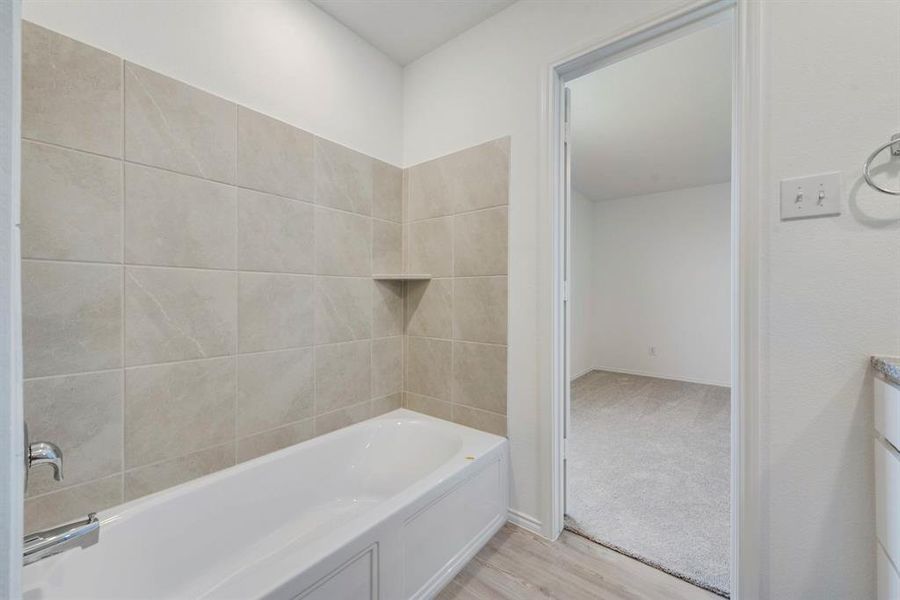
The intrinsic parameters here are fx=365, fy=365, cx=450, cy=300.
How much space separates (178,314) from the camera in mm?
1342

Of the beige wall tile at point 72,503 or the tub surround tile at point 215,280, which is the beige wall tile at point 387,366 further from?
the beige wall tile at point 72,503

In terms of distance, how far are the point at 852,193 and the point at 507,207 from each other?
1.16 meters

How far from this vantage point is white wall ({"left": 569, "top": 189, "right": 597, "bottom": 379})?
15.9 ft

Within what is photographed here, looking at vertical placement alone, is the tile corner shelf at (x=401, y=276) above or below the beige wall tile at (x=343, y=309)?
above

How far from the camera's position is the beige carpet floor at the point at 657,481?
1.60 m

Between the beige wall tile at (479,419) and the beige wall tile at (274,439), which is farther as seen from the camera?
the beige wall tile at (479,419)

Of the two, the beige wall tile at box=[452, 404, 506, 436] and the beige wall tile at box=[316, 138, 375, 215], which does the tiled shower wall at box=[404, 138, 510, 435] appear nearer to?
the beige wall tile at box=[452, 404, 506, 436]

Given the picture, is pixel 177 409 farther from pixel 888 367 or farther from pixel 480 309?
pixel 888 367

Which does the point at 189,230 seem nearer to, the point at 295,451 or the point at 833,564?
the point at 295,451

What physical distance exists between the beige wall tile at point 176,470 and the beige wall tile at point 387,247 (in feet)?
3.61

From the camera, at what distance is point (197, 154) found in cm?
139

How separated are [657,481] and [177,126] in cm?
294

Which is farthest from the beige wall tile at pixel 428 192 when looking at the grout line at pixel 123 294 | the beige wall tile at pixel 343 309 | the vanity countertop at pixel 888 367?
the vanity countertop at pixel 888 367

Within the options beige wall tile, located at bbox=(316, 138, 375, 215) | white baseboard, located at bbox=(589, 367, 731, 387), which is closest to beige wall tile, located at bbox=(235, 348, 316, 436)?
beige wall tile, located at bbox=(316, 138, 375, 215)
